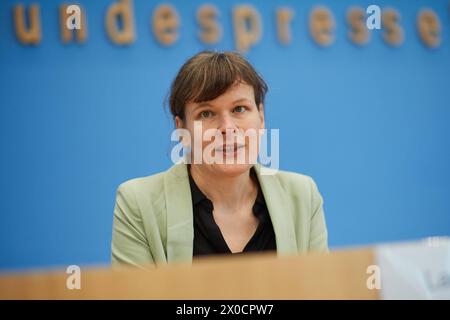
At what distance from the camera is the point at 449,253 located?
0.79 metres

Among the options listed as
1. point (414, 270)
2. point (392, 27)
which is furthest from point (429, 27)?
point (414, 270)

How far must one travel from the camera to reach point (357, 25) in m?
2.95

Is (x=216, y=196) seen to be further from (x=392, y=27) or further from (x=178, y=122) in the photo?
(x=392, y=27)

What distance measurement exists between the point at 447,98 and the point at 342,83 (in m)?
0.76

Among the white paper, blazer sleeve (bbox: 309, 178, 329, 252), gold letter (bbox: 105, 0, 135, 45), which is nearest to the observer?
the white paper

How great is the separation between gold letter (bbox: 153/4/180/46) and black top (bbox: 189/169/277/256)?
136cm

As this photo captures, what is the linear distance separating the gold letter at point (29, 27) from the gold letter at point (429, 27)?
219cm

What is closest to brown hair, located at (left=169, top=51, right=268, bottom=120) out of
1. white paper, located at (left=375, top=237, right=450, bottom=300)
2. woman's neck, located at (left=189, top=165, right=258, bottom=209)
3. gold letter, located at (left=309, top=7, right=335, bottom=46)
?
woman's neck, located at (left=189, top=165, right=258, bottom=209)

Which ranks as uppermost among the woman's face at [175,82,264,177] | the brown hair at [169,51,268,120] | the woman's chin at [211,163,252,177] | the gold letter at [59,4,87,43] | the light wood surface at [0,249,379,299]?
the gold letter at [59,4,87,43]

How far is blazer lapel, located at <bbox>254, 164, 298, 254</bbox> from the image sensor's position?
1351 millimetres

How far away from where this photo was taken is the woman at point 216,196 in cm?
130

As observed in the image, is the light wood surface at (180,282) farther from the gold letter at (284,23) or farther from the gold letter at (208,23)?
the gold letter at (284,23)

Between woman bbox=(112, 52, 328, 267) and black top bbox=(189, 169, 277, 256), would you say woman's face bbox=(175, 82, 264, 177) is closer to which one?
woman bbox=(112, 52, 328, 267)
